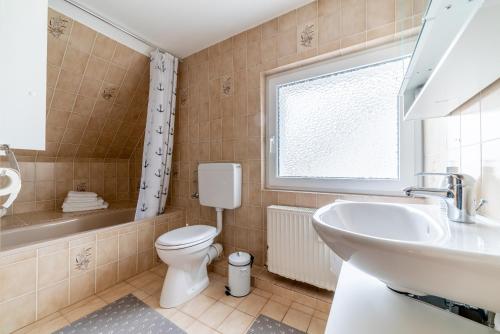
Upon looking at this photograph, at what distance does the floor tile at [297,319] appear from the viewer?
1.25 meters

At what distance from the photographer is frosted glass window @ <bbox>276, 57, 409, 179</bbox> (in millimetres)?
1345

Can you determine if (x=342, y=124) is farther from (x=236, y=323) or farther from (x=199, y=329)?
(x=199, y=329)

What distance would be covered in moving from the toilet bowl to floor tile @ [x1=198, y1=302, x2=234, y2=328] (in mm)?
203

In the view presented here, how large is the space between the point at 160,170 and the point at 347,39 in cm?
189

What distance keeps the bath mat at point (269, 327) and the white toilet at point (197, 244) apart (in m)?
0.53

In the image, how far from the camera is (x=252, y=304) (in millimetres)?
1438

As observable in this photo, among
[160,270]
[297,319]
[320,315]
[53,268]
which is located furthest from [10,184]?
[320,315]

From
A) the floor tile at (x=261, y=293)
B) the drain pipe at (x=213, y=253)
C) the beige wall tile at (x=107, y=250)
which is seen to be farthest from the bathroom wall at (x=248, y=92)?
the beige wall tile at (x=107, y=250)

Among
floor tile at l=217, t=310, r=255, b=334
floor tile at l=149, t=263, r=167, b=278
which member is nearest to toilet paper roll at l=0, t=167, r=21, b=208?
floor tile at l=149, t=263, r=167, b=278

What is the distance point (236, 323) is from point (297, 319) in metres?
0.39

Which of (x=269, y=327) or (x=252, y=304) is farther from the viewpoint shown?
(x=252, y=304)

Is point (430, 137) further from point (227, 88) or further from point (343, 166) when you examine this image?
point (227, 88)

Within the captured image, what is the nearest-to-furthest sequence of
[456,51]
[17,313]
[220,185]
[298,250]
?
[456,51], [17,313], [298,250], [220,185]

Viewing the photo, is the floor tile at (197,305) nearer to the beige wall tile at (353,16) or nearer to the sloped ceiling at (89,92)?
the sloped ceiling at (89,92)
